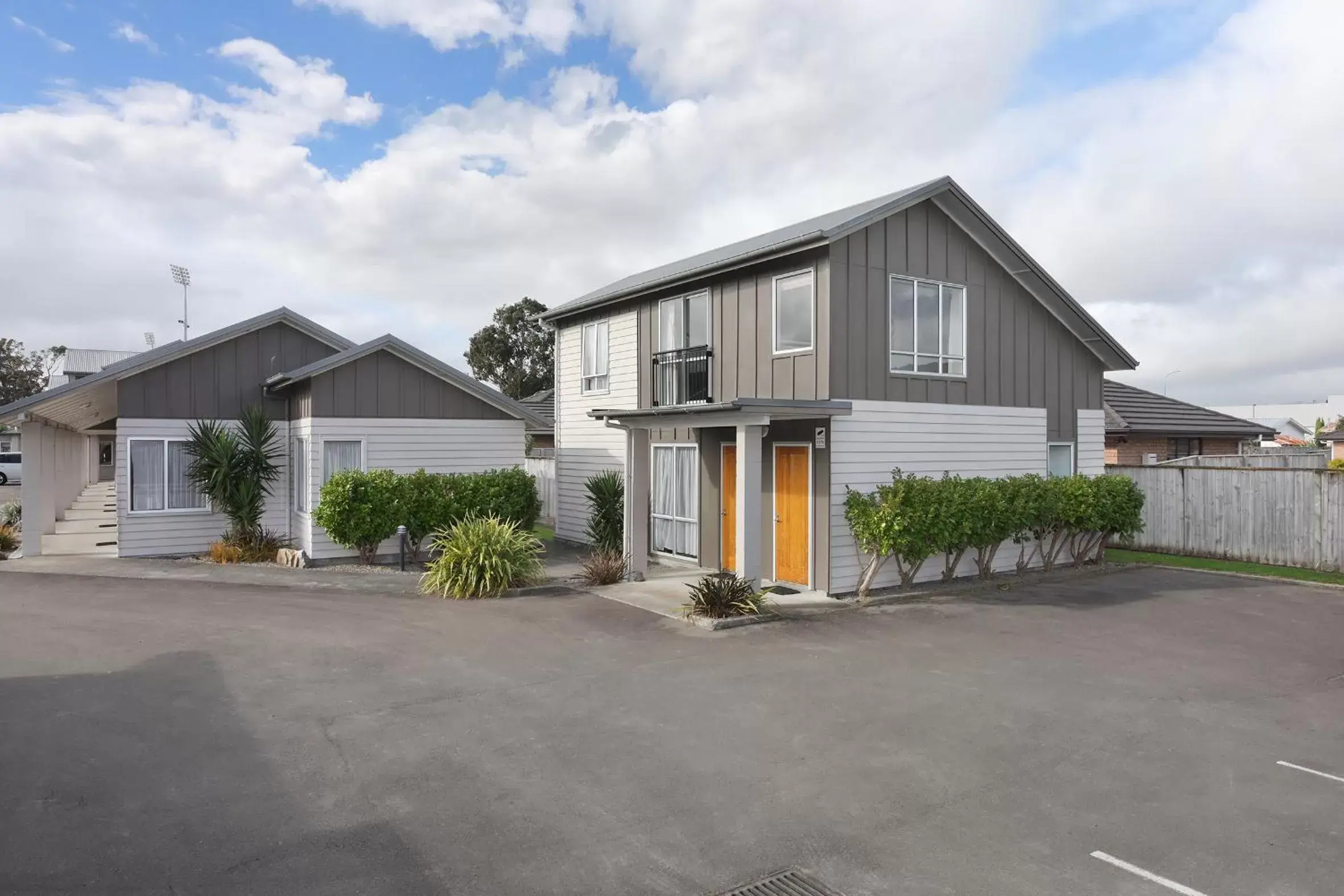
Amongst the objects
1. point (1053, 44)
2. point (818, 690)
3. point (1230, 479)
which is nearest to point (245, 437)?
point (818, 690)

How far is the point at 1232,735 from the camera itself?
6.90m

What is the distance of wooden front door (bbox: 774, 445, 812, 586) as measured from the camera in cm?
1282

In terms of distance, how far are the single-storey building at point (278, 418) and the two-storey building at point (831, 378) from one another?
3.03 m

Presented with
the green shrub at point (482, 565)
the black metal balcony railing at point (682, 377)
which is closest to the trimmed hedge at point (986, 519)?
the black metal balcony railing at point (682, 377)

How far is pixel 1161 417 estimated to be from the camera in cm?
2425

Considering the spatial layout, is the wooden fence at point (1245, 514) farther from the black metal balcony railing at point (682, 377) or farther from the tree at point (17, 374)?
the tree at point (17, 374)

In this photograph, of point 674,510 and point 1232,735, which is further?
point 674,510

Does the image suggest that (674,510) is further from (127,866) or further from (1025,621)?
(127,866)

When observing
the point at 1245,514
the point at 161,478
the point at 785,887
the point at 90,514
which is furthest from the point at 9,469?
the point at 1245,514

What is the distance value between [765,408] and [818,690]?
4.27 m

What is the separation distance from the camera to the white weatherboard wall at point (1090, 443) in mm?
16484

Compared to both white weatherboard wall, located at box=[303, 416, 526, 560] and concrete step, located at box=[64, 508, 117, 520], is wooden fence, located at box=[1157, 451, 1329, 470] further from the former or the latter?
concrete step, located at box=[64, 508, 117, 520]

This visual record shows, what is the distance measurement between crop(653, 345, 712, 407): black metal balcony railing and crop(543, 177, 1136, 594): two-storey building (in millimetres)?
37

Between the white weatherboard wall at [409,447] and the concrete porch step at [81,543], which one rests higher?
the white weatherboard wall at [409,447]
